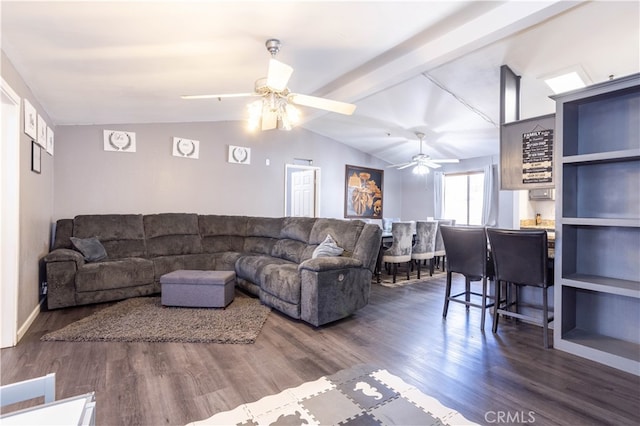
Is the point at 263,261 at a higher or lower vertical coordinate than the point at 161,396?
higher

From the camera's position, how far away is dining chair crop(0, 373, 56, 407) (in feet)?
3.20

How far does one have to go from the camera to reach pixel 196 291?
11.3 ft

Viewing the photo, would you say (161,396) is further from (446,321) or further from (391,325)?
(446,321)

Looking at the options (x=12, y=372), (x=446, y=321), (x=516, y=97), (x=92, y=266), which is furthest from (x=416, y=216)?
(x=12, y=372)

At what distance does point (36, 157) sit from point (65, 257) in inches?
42.2

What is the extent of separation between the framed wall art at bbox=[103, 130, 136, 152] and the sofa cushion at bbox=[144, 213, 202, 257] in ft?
3.47

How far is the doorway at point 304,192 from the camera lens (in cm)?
680

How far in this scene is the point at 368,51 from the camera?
9.80ft

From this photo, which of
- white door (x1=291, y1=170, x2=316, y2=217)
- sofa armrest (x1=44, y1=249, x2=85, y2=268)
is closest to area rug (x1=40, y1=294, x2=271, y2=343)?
sofa armrest (x1=44, y1=249, x2=85, y2=268)

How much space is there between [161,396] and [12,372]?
1162 millimetres

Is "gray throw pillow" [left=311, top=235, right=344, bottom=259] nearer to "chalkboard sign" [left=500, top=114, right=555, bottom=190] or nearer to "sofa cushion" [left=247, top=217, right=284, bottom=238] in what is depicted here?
"sofa cushion" [left=247, top=217, right=284, bottom=238]

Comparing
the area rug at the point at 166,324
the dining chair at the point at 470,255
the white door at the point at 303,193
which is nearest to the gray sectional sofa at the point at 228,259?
the area rug at the point at 166,324

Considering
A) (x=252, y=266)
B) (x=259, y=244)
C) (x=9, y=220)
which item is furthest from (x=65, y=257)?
(x=259, y=244)

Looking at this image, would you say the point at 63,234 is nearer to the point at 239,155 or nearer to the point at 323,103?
the point at 239,155
